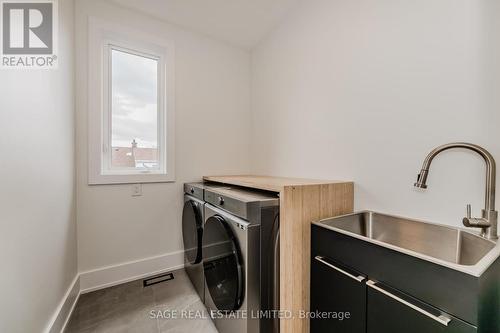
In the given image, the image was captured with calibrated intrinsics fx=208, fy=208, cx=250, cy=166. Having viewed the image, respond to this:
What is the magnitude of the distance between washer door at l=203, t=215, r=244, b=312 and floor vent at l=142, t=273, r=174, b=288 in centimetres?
72

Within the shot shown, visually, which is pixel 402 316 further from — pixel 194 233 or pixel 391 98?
pixel 194 233

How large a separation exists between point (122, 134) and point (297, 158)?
1.71 metres

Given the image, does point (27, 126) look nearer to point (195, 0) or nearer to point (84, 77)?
point (84, 77)

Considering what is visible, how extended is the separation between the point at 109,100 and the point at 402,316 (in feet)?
8.21

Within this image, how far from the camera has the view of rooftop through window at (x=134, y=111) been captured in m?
2.01

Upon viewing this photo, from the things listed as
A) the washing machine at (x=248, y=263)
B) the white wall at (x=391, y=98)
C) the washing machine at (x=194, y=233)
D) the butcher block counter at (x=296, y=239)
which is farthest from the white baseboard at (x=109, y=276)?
the white wall at (x=391, y=98)

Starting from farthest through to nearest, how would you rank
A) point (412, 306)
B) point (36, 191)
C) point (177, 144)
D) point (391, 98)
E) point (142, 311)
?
1. point (177, 144)
2. point (142, 311)
3. point (391, 98)
4. point (36, 191)
5. point (412, 306)

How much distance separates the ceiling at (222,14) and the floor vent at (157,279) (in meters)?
2.57

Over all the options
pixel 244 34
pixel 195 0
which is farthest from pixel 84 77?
pixel 244 34

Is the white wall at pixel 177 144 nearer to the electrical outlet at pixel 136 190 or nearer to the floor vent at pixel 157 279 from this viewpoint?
the electrical outlet at pixel 136 190

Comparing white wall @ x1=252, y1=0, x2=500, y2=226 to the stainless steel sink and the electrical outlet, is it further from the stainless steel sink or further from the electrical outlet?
the electrical outlet

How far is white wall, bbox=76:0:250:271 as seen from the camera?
5.96 ft

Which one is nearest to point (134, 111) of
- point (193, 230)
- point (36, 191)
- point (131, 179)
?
point (131, 179)

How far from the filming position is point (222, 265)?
129 cm
